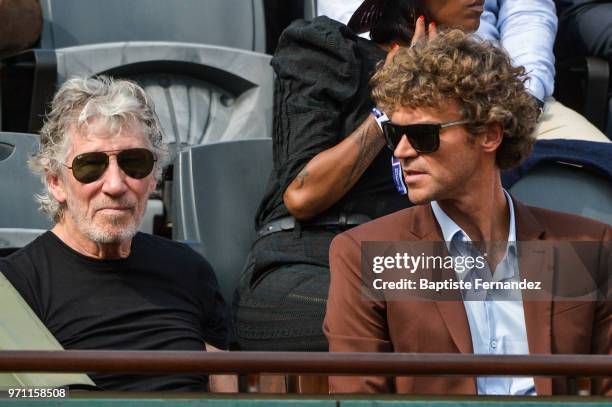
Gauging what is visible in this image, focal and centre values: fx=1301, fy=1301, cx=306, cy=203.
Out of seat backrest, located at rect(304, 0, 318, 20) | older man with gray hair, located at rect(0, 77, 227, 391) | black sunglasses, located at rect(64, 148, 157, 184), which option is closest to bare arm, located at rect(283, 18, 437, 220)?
older man with gray hair, located at rect(0, 77, 227, 391)

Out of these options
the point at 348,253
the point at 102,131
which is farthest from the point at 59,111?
the point at 348,253

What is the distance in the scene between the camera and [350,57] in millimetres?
3078

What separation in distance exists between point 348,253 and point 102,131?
24.1 inches

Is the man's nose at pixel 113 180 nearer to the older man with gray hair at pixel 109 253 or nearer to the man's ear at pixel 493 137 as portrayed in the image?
the older man with gray hair at pixel 109 253

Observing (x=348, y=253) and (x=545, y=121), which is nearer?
(x=348, y=253)

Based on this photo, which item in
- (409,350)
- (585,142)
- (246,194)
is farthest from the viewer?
(246,194)

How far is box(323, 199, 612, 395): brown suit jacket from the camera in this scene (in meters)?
2.30

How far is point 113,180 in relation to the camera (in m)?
2.67

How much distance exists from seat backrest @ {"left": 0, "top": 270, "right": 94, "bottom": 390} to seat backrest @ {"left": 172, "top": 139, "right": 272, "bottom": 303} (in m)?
0.99

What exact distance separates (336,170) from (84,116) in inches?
23.5

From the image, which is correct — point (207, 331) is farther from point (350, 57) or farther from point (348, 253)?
point (350, 57)

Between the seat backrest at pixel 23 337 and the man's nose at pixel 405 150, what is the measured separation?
731 millimetres

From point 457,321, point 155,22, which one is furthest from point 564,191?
point 155,22

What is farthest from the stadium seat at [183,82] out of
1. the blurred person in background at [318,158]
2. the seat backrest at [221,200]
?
the blurred person in background at [318,158]
